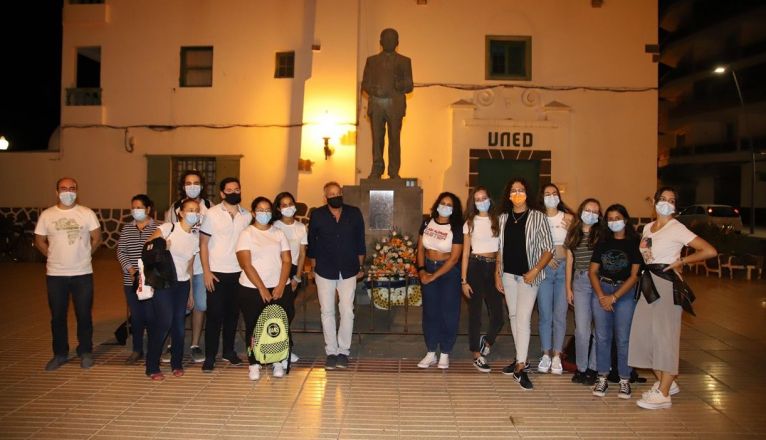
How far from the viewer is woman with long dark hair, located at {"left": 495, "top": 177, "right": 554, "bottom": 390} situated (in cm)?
564

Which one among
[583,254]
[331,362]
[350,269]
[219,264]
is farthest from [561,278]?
[219,264]

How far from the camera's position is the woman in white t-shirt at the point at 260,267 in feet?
18.5

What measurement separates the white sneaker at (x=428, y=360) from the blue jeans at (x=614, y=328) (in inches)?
64.4

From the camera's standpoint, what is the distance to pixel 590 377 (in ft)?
18.6

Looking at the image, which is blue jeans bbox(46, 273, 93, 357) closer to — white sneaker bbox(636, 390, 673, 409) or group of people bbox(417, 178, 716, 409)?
group of people bbox(417, 178, 716, 409)

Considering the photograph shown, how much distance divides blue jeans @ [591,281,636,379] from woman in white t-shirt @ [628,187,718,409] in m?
0.21

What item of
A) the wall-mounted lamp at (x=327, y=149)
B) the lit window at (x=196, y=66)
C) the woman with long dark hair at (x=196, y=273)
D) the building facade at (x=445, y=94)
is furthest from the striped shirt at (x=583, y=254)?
the lit window at (x=196, y=66)

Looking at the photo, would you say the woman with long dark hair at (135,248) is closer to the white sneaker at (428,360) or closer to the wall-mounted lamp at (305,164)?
the white sneaker at (428,360)

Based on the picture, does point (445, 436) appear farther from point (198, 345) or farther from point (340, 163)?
point (340, 163)

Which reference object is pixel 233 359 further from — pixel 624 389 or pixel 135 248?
pixel 624 389

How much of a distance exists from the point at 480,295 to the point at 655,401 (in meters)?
1.84

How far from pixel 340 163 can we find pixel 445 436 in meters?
11.1

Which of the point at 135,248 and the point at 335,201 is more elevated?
the point at 335,201

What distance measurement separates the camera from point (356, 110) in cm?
1489
